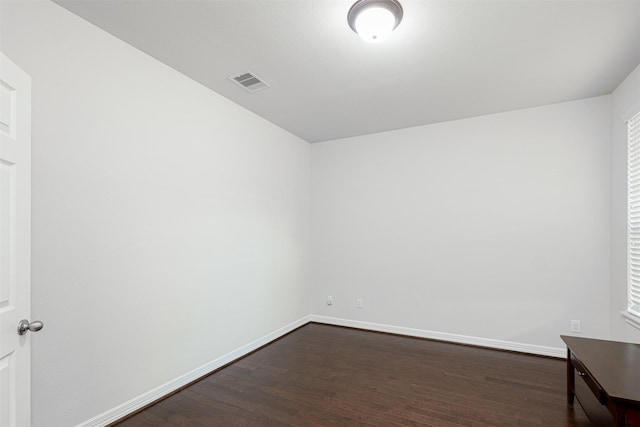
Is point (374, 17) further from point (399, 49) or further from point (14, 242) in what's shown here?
A: point (14, 242)

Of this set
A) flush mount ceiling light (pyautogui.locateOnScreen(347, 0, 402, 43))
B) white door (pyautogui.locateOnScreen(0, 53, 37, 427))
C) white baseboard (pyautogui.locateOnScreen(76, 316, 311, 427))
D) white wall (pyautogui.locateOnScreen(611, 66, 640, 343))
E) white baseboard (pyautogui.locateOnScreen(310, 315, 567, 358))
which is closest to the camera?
white door (pyautogui.locateOnScreen(0, 53, 37, 427))

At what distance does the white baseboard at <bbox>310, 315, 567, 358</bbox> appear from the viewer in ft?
11.0

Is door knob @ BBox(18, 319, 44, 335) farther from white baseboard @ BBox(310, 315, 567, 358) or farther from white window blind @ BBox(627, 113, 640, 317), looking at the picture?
white window blind @ BBox(627, 113, 640, 317)

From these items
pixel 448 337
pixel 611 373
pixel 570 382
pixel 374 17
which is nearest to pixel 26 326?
pixel 374 17

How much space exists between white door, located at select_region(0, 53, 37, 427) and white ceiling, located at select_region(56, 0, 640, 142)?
0.90 m

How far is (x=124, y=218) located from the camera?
2.29 metres

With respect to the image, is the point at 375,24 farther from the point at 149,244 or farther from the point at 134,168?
the point at 149,244

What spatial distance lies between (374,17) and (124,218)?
7.29 ft

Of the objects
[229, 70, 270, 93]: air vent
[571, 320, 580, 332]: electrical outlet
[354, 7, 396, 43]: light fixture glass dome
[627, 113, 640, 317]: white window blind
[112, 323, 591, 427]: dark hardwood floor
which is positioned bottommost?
[112, 323, 591, 427]: dark hardwood floor

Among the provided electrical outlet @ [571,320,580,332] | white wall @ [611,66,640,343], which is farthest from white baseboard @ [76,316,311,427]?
white wall @ [611,66,640,343]

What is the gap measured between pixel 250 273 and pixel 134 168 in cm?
170

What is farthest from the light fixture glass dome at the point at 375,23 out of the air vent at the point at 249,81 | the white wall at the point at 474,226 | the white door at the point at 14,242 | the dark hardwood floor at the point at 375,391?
the dark hardwood floor at the point at 375,391

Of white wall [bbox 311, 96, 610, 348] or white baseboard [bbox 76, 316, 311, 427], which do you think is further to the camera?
white wall [bbox 311, 96, 610, 348]

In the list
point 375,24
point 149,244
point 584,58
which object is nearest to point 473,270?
point 584,58
